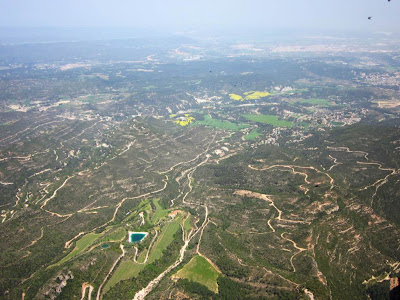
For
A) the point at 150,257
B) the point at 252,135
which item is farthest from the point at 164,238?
the point at 252,135

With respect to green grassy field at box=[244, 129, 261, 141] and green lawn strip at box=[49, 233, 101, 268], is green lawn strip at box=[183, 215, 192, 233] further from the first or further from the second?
green grassy field at box=[244, 129, 261, 141]

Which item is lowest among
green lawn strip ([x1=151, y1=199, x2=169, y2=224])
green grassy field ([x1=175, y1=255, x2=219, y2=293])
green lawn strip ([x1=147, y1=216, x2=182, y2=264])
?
green lawn strip ([x1=151, y1=199, x2=169, y2=224])

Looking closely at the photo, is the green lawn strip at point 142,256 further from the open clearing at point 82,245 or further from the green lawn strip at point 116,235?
the open clearing at point 82,245

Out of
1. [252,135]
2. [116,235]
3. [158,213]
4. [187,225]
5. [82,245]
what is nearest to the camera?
[82,245]

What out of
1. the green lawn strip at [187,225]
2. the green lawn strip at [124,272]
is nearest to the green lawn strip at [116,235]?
the green lawn strip at [124,272]

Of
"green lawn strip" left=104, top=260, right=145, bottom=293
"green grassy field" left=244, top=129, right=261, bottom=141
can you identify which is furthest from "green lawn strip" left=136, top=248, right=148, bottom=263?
"green grassy field" left=244, top=129, right=261, bottom=141

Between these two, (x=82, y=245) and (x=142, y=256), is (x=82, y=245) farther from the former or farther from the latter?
(x=142, y=256)
